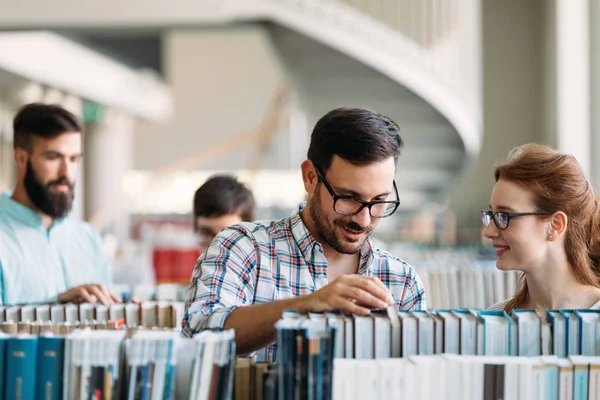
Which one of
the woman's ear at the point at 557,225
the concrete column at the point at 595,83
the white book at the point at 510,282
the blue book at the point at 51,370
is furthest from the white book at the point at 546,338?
the concrete column at the point at 595,83

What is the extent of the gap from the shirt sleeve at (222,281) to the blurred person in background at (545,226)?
743 millimetres

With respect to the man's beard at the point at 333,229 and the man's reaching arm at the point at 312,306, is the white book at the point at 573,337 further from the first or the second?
the man's beard at the point at 333,229

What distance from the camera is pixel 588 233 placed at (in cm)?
234

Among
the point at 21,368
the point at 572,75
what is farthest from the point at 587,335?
the point at 572,75

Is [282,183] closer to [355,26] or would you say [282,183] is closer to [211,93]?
[211,93]

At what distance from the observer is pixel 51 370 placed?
4.89 ft

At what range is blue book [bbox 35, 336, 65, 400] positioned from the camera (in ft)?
4.88

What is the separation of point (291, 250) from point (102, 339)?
1.94 feet

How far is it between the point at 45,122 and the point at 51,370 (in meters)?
1.65

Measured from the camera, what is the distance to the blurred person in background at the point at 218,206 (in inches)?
130

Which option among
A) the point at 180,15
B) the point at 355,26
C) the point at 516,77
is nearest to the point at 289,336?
the point at 180,15

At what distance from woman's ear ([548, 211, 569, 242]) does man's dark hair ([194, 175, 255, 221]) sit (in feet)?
4.65

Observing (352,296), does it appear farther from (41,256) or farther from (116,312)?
(41,256)

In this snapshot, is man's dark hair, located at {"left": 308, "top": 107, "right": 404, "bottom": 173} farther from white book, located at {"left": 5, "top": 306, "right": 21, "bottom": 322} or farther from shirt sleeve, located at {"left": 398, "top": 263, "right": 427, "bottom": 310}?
white book, located at {"left": 5, "top": 306, "right": 21, "bottom": 322}
